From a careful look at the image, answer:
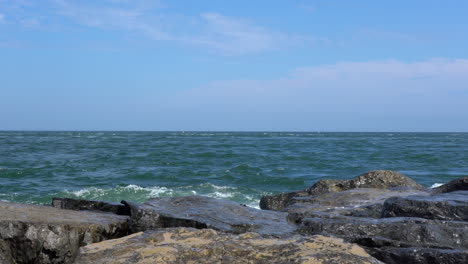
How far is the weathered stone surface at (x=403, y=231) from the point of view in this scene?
16.2ft

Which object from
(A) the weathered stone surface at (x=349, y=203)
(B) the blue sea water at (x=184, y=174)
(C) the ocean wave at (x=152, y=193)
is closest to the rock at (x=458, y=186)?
(A) the weathered stone surface at (x=349, y=203)

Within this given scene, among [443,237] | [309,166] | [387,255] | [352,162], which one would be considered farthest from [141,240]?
[352,162]

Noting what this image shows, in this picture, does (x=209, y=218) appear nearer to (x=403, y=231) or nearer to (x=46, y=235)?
(x=46, y=235)

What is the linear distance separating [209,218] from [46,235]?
182 centimetres

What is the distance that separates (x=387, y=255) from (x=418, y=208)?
2.45 m

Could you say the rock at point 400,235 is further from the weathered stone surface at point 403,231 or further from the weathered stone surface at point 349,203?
the weathered stone surface at point 349,203

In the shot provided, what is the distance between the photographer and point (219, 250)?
4.16 metres

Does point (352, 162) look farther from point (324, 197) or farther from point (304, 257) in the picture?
point (304, 257)

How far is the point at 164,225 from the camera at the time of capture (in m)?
5.78

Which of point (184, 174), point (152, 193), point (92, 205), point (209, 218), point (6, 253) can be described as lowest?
point (152, 193)

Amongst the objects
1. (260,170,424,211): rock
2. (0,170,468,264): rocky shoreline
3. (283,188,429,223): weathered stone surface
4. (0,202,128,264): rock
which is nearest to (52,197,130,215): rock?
(0,170,468,264): rocky shoreline

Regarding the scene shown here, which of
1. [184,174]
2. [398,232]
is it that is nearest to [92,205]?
[398,232]

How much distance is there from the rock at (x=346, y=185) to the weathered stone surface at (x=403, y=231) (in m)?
5.25

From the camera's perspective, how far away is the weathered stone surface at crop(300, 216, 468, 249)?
16.2 feet
